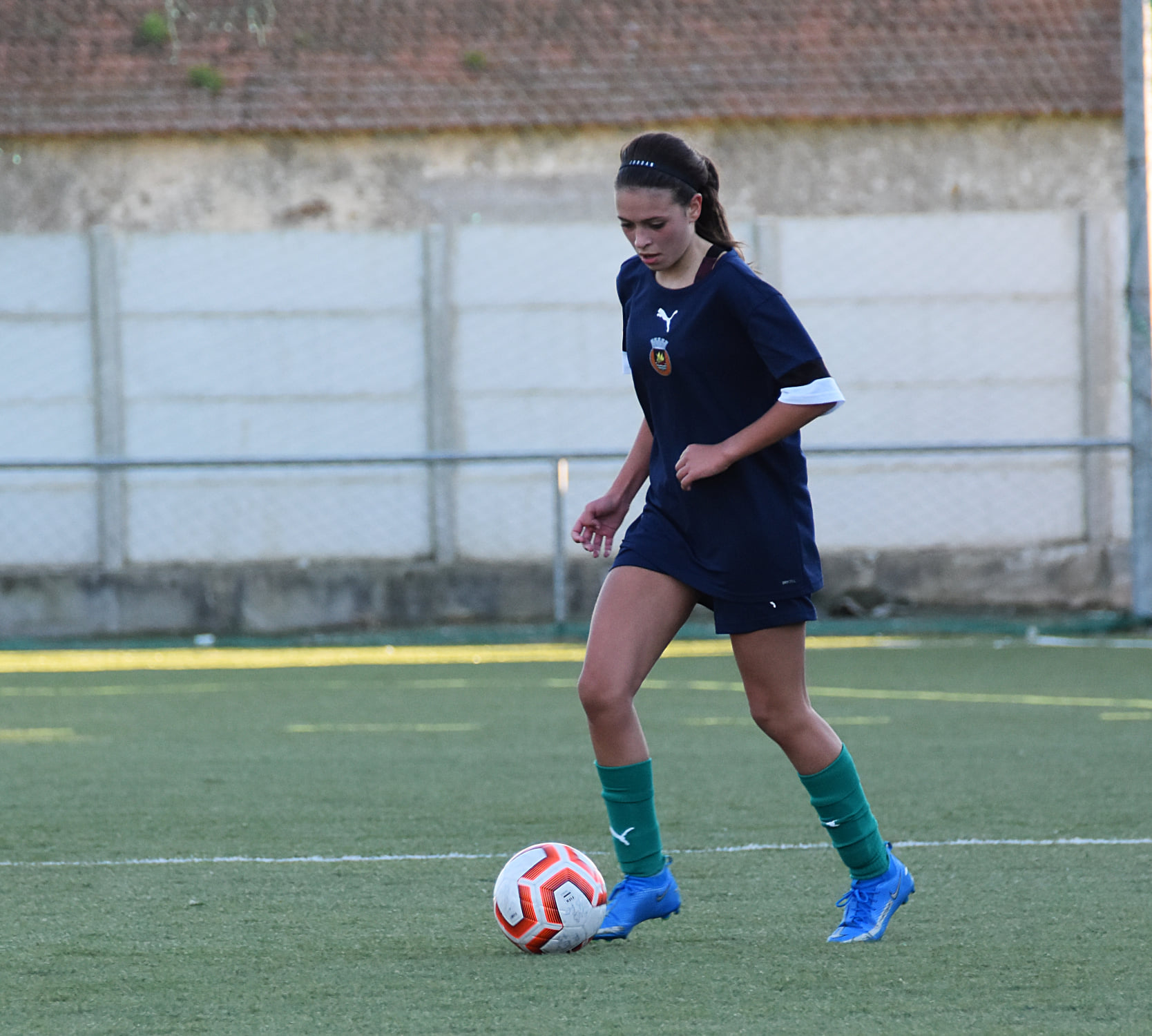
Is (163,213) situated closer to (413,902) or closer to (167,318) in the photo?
(167,318)

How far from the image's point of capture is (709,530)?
4.51m

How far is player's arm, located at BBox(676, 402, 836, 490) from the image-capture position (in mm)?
4320

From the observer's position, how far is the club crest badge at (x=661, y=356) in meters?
4.49

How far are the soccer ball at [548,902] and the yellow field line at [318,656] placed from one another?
861cm

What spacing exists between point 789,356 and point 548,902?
52.4 inches

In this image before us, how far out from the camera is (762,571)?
176 inches

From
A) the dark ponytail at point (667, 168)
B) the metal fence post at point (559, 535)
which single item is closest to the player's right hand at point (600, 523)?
the dark ponytail at point (667, 168)

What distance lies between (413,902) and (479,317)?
12.1 metres

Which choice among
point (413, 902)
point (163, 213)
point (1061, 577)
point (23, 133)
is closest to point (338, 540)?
point (163, 213)

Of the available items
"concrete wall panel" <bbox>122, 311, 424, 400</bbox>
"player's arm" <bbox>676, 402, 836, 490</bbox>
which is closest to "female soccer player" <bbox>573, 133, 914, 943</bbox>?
"player's arm" <bbox>676, 402, 836, 490</bbox>

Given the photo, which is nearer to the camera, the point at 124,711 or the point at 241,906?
the point at 241,906

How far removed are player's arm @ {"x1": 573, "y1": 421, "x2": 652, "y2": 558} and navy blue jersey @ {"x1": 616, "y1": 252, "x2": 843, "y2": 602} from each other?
11.4 inches

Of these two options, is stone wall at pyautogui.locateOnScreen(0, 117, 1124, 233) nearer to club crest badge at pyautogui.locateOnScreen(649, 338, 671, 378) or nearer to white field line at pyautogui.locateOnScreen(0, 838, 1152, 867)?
white field line at pyautogui.locateOnScreen(0, 838, 1152, 867)

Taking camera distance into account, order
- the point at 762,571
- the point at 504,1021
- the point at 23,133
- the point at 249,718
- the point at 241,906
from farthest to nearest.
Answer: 1. the point at 23,133
2. the point at 249,718
3. the point at 241,906
4. the point at 762,571
5. the point at 504,1021
